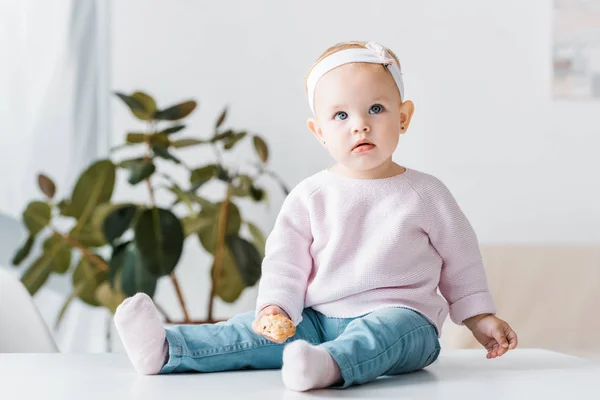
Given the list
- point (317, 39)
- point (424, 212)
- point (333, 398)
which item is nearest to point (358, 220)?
point (424, 212)

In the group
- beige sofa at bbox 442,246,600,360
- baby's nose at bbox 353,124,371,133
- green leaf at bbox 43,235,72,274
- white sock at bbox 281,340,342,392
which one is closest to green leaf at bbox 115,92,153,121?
green leaf at bbox 43,235,72,274

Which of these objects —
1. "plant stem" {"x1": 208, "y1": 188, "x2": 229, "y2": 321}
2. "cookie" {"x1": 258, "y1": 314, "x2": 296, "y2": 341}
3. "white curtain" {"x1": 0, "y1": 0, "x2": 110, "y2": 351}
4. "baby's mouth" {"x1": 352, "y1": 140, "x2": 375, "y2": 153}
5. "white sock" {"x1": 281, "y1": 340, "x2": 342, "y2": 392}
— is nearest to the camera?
"white sock" {"x1": 281, "y1": 340, "x2": 342, "y2": 392}

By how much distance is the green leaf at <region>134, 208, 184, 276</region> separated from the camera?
6.40ft

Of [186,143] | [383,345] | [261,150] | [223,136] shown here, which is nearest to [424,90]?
[261,150]

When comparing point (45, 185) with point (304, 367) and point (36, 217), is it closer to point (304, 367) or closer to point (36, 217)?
point (36, 217)

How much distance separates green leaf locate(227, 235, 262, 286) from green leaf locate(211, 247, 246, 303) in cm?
9

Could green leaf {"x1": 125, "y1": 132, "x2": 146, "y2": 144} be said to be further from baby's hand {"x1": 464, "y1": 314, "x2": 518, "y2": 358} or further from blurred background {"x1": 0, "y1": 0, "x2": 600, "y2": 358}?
baby's hand {"x1": 464, "y1": 314, "x2": 518, "y2": 358}

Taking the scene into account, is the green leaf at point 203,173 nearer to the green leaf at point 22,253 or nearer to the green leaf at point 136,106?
the green leaf at point 136,106

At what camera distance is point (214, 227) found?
7.20ft

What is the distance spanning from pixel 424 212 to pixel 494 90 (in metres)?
1.74

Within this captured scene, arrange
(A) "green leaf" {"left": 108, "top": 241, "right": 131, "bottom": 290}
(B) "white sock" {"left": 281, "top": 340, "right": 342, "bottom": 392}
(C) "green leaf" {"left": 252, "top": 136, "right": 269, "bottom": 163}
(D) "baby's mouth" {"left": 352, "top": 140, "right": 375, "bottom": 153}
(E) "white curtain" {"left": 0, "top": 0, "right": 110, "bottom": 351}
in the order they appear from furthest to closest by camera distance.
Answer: (E) "white curtain" {"left": 0, "top": 0, "right": 110, "bottom": 351} < (C) "green leaf" {"left": 252, "top": 136, "right": 269, "bottom": 163} < (A) "green leaf" {"left": 108, "top": 241, "right": 131, "bottom": 290} < (D) "baby's mouth" {"left": 352, "top": 140, "right": 375, "bottom": 153} < (B) "white sock" {"left": 281, "top": 340, "right": 342, "bottom": 392}

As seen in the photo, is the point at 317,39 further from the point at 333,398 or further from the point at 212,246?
the point at 333,398

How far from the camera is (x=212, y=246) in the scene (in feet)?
7.17

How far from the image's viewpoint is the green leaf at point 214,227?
2188 mm
